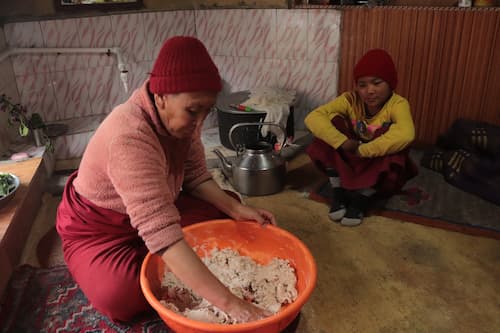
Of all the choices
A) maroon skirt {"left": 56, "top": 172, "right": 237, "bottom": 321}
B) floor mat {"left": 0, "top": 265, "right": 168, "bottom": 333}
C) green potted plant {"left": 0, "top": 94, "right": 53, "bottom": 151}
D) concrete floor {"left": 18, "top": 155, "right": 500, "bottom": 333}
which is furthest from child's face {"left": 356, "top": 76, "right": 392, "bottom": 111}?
green potted plant {"left": 0, "top": 94, "right": 53, "bottom": 151}

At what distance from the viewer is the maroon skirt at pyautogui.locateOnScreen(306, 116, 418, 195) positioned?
192 centimetres

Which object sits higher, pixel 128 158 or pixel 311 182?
pixel 128 158

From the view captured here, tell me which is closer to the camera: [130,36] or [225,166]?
[225,166]

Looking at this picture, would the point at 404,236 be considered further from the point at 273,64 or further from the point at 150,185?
the point at 273,64

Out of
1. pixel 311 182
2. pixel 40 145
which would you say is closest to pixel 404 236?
pixel 311 182

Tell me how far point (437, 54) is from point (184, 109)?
1.95 m

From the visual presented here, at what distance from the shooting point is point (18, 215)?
1.80 m

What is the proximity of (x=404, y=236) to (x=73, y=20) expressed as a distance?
2.38 m

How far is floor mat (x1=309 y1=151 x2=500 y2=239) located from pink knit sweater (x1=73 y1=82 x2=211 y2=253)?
1208 millimetres

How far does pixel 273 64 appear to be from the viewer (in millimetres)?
3033

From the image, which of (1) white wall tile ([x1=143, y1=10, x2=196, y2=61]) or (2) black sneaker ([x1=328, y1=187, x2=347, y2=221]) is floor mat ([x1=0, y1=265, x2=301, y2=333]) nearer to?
(2) black sneaker ([x1=328, y1=187, x2=347, y2=221])

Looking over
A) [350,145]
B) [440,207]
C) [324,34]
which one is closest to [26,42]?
[324,34]

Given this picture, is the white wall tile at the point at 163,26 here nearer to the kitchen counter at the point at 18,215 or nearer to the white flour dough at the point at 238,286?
the kitchen counter at the point at 18,215

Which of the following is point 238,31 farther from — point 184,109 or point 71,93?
point 184,109
